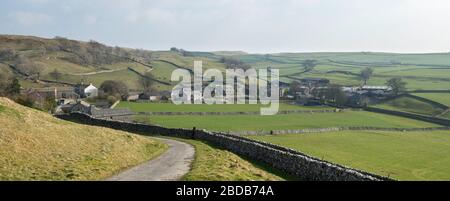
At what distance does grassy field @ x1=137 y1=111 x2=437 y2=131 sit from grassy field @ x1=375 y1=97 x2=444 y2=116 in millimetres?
11426

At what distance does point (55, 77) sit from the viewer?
155 m

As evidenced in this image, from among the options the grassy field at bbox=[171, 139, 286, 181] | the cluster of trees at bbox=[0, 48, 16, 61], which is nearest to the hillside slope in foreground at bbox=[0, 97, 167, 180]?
the grassy field at bbox=[171, 139, 286, 181]

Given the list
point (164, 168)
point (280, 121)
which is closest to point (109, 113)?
point (280, 121)

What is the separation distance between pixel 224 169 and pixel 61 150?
927 centimetres

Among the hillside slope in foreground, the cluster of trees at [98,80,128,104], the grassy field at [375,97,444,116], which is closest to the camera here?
→ the hillside slope in foreground

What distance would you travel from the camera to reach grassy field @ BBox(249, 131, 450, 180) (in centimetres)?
4606

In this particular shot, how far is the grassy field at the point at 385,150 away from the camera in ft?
151

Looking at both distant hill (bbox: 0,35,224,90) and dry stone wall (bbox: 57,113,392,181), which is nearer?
dry stone wall (bbox: 57,113,392,181)

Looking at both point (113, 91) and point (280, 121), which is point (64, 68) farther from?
point (280, 121)

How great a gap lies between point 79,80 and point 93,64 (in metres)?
35.4

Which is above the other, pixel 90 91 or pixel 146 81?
pixel 146 81

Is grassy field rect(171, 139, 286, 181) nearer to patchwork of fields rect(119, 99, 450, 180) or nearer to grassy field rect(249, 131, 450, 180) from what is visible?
grassy field rect(249, 131, 450, 180)

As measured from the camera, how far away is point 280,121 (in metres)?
91.1
